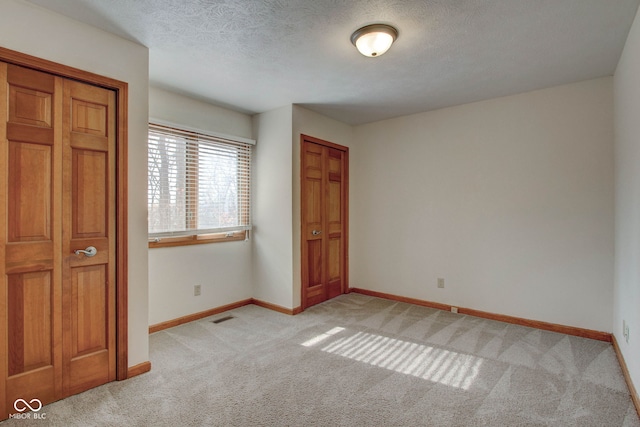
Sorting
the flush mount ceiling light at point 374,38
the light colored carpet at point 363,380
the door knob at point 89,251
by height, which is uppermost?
the flush mount ceiling light at point 374,38

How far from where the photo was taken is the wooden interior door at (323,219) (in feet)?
13.3

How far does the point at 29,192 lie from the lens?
1.99 m

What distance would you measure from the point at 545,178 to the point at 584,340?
157cm

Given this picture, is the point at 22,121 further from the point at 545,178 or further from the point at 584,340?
the point at 584,340

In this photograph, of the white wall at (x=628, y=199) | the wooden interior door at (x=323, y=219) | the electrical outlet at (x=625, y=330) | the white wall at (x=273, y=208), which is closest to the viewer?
the white wall at (x=628, y=199)

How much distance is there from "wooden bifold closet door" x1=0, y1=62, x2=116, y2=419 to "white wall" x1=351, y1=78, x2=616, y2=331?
3255mm

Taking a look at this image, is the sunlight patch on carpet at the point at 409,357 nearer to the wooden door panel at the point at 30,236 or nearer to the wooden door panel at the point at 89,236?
the wooden door panel at the point at 89,236

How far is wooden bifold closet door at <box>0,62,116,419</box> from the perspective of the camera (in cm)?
192

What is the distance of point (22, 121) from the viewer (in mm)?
1958

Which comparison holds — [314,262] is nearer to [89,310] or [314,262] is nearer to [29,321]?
[89,310]

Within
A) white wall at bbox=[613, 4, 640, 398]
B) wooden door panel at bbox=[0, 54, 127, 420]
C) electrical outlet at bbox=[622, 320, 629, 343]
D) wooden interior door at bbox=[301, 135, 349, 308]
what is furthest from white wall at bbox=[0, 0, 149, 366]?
electrical outlet at bbox=[622, 320, 629, 343]

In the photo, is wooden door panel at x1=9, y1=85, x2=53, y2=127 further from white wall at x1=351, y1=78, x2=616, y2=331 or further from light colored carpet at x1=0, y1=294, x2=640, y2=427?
white wall at x1=351, y1=78, x2=616, y2=331

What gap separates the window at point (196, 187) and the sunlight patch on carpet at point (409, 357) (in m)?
1.72

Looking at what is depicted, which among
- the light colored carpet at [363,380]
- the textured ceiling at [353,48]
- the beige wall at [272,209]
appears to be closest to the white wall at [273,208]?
the beige wall at [272,209]
